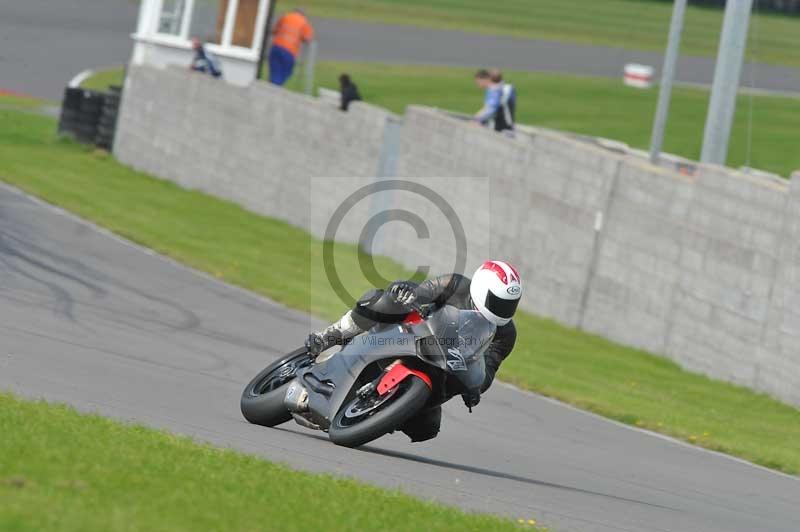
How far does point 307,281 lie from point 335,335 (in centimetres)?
977

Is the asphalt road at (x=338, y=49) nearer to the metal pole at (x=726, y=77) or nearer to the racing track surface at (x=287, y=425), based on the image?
the racing track surface at (x=287, y=425)

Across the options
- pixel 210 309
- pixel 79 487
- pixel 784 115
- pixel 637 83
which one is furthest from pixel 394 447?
pixel 637 83

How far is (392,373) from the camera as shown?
8609mm

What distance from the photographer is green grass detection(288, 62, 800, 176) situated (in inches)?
1286

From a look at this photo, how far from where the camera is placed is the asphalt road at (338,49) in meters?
37.5

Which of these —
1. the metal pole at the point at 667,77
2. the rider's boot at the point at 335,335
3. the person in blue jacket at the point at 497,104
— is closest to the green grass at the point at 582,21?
the person in blue jacket at the point at 497,104

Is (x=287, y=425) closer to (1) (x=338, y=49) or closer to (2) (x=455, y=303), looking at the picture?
(2) (x=455, y=303)

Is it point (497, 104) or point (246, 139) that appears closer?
point (497, 104)

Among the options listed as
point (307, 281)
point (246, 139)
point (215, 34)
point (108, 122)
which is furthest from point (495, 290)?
point (215, 34)

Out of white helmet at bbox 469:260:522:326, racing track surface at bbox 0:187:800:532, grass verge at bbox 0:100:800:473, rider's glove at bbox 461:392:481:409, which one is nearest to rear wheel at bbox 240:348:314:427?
racing track surface at bbox 0:187:800:532

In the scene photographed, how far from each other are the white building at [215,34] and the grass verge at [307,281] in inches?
105

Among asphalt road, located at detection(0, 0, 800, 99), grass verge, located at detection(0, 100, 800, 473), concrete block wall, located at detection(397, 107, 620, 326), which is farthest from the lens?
asphalt road, located at detection(0, 0, 800, 99)

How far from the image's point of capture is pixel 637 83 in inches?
1674

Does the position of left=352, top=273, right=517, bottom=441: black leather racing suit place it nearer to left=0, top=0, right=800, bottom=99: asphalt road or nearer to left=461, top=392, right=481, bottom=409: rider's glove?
left=461, top=392, right=481, bottom=409: rider's glove
